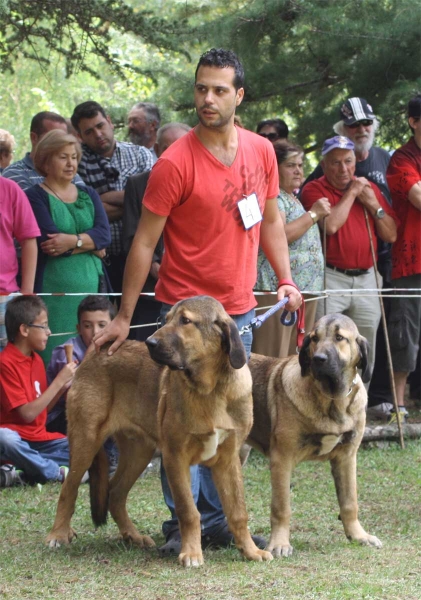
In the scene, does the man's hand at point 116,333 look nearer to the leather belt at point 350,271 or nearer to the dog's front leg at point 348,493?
the dog's front leg at point 348,493

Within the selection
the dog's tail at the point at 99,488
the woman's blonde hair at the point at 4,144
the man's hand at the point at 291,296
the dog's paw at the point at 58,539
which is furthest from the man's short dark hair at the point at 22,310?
the man's hand at the point at 291,296

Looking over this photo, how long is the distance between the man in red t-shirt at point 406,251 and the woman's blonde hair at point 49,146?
9.68 feet

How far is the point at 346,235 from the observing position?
8.82m

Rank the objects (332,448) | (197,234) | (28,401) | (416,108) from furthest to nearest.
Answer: (416,108), (28,401), (332,448), (197,234)

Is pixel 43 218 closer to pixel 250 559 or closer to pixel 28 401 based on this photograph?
pixel 28 401

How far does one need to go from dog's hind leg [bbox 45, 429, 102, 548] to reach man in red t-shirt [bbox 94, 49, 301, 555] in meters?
0.60

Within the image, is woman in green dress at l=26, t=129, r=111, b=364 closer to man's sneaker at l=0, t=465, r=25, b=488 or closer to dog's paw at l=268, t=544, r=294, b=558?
man's sneaker at l=0, t=465, r=25, b=488

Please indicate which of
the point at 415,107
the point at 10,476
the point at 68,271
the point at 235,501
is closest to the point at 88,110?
the point at 68,271

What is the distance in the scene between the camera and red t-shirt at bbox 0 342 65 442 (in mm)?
7613

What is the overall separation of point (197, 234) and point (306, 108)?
5.84 m

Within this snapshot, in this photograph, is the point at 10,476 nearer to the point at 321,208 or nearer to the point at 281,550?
the point at 281,550

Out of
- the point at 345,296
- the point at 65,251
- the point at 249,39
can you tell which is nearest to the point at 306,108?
the point at 249,39

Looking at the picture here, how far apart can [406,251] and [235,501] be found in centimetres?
437

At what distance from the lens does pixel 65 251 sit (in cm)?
800
